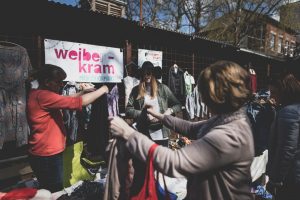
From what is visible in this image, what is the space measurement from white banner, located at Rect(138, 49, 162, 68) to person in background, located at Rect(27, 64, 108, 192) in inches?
163

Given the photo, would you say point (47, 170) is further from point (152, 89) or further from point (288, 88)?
point (288, 88)

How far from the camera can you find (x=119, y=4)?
10.8m

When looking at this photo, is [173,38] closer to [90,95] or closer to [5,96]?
[5,96]

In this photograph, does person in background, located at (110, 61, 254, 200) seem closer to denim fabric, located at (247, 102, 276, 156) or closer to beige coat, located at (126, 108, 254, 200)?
beige coat, located at (126, 108, 254, 200)

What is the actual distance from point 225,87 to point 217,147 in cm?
Result: 36

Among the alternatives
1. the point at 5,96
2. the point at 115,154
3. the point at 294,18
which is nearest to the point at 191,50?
the point at 5,96

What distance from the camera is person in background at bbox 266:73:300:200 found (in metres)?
2.60

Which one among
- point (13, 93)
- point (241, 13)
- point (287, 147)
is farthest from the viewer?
point (241, 13)

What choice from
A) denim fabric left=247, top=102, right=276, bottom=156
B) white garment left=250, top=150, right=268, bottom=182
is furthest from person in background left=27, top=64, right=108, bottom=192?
white garment left=250, top=150, right=268, bottom=182

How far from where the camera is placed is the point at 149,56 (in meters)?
7.42

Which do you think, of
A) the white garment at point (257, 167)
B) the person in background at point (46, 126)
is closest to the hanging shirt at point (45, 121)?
the person in background at point (46, 126)

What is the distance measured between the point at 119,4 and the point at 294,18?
57.0 ft

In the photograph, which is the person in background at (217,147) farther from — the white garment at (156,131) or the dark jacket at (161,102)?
the dark jacket at (161,102)

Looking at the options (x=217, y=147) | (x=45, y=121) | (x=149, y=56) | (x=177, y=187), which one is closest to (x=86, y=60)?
(x=149, y=56)
